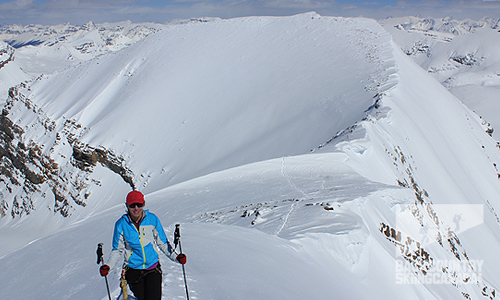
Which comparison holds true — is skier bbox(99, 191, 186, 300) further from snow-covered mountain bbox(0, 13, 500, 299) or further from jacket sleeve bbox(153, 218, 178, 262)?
snow-covered mountain bbox(0, 13, 500, 299)

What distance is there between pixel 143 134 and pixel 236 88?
1208cm

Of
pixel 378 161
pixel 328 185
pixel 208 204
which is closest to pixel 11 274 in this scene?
pixel 208 204

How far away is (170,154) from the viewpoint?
3603cm

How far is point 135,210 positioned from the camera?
402 centimetres

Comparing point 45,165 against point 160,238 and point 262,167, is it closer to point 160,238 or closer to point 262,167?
point 262,167

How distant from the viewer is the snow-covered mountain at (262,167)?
7.53m

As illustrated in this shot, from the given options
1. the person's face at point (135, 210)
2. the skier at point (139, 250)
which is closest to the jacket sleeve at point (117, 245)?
the skier at point (139, 250)

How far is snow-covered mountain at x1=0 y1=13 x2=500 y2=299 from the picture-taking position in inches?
296

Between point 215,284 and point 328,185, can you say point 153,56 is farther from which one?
point 215,284

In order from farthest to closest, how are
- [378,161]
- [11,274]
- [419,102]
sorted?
1. [419,102]
2. [378,161]
3. [11,274]

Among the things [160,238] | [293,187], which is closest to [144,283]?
[160,238]

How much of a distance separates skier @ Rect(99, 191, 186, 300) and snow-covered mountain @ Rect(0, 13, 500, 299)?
522 mm

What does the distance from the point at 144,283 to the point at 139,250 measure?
1.31ft

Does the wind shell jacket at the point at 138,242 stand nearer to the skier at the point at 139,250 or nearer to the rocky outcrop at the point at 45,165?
the skier at the point at 139,250
